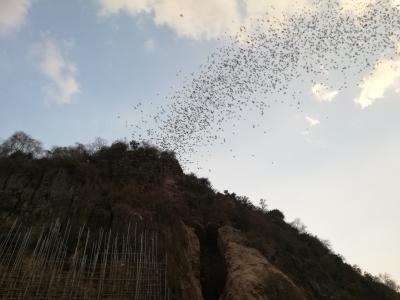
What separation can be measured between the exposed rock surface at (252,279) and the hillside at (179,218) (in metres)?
0.04

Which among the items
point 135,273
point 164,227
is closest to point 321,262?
point 164,227

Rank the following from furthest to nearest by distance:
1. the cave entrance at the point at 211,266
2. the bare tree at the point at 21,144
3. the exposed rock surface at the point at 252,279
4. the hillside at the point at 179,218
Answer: the bare tree at the point at 21,144 → the cave entrance at the point at 211,266 → the hillside at the point at 179,218 → the exposed rock surface at the point at 252,279

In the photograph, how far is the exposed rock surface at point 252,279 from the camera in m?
17.8

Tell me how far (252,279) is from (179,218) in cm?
505

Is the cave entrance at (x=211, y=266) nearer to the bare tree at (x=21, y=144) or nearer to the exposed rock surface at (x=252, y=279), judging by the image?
the exposed rock surface at (x=252, y=279)

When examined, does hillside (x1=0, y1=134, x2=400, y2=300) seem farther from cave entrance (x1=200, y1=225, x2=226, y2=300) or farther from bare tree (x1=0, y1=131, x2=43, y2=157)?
bare tree (x1=0, y1=131, x2=43, y2=157)

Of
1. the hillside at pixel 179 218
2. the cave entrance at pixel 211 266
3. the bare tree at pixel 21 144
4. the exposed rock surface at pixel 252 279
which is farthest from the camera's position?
the bare tree at pixel 21 144

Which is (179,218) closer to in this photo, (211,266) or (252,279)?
(211,266)

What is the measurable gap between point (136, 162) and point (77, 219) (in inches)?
306

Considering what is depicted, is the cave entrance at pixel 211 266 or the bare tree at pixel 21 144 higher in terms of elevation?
the bare tree at pixel 21 144

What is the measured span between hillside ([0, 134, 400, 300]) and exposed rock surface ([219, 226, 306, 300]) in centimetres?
4

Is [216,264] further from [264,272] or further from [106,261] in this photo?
[106,261]

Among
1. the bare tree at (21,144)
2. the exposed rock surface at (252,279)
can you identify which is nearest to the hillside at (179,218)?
the exposed rock surface at (252,279)

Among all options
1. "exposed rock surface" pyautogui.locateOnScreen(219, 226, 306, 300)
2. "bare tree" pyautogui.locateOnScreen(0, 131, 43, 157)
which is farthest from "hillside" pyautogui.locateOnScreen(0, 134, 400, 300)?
"bare tree" pyautogui.locateOnScreen(0, 131, 43, 157)
